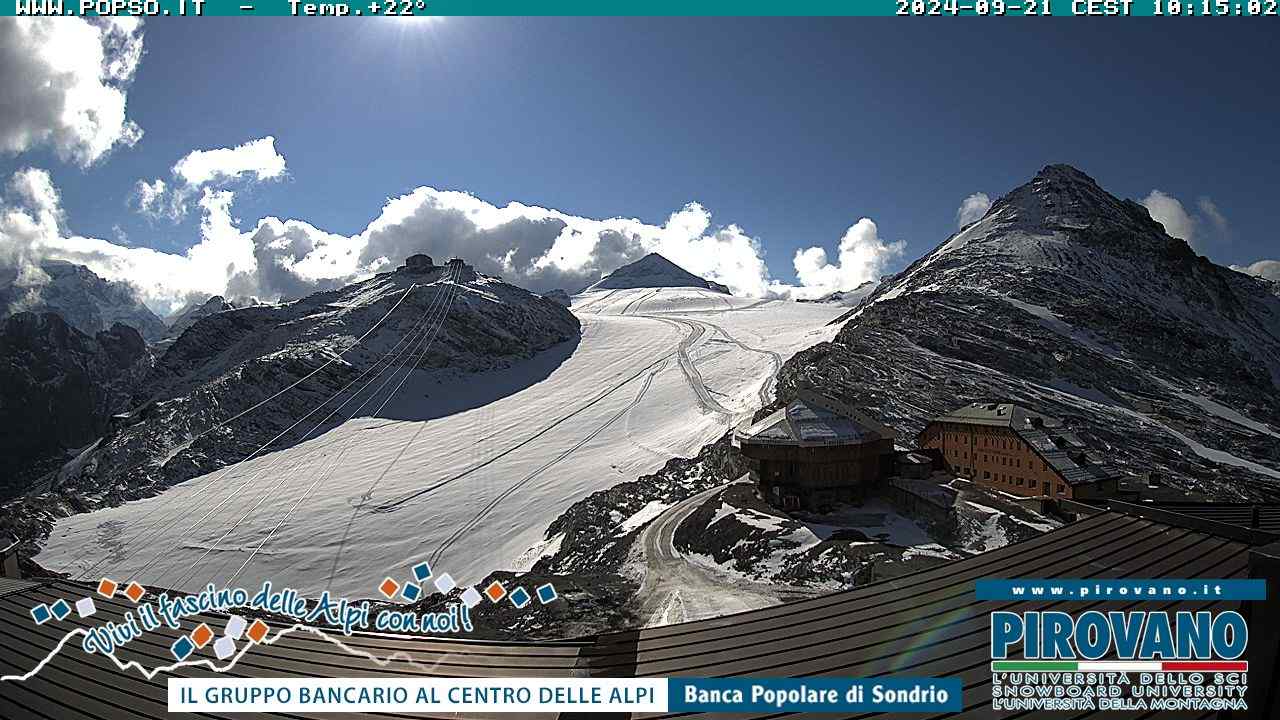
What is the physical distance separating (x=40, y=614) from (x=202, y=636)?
3288 mm

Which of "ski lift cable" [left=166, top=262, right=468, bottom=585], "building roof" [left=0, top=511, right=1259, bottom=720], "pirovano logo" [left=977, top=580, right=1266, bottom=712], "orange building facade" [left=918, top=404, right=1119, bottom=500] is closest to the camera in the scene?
"pirovano logo" [left=977, top=580, right=1266, bottom=712]

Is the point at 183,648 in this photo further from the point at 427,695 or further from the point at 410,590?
the point at 427,695

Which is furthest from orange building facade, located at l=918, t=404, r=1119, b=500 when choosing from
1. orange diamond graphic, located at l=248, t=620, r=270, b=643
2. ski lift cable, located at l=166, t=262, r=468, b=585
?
ski lift cable, located at l=166, t=262, r=468, b=585

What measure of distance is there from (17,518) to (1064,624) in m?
74.5

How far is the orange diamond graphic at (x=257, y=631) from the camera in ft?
25.9

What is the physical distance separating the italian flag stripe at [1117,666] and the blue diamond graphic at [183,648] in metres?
10.0

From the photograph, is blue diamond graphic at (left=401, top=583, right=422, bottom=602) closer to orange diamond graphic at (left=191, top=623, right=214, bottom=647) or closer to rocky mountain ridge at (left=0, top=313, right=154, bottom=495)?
orange diamond graphic at (left=191, top=623, right=214, bottom=647)

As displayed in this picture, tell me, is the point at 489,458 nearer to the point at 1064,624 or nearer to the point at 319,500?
the point at 319,500

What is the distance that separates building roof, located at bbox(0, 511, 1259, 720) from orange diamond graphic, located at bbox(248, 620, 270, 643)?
0.39ft

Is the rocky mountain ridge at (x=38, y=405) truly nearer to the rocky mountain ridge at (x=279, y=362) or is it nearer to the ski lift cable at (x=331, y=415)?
the rocky mountain ridge at (x=279, y=362)

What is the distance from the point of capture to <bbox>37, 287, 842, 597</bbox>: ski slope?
40094 mm

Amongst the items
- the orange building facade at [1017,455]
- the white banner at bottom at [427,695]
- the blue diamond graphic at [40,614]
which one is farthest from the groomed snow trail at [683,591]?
the orange building facade at [1017,455]

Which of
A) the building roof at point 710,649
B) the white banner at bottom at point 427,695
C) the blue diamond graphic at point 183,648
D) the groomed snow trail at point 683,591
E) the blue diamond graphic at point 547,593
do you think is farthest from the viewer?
the groomed snow trail at point 683,591

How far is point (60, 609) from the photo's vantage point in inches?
362
